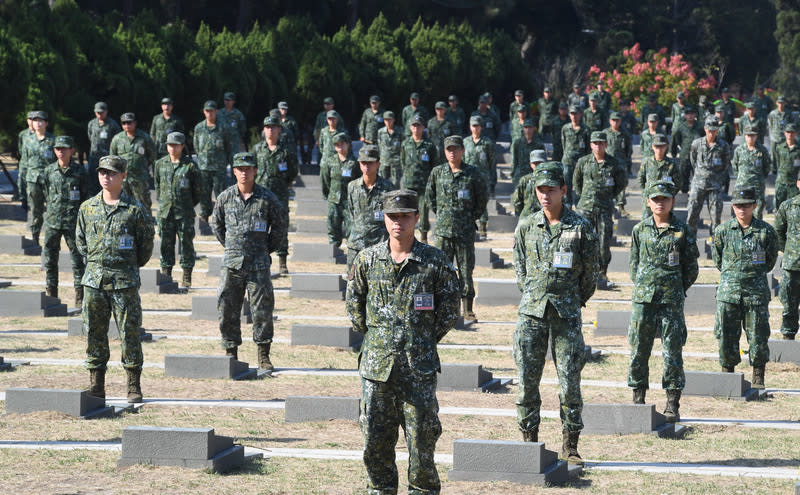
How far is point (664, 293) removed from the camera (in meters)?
12.2

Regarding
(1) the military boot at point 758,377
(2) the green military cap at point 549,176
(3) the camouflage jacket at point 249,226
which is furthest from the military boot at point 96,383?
(1) the military boot at point 758,377

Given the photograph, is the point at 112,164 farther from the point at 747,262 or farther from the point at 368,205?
the point at 747,262

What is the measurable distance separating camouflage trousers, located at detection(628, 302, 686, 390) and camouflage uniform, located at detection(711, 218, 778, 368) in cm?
172

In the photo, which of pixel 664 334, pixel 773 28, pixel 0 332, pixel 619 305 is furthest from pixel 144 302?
pixel 773 28

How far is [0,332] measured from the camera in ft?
55.8

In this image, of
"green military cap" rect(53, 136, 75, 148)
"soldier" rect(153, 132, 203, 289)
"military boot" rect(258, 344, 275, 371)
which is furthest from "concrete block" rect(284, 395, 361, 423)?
"soldier" rect(153, 132, 203, 289)

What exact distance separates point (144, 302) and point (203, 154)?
6416mm

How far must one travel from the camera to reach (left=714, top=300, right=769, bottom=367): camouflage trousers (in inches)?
544

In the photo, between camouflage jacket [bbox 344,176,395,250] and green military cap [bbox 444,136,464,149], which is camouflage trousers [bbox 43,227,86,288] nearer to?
camouflage jacket [bbox 344,176,395,250]

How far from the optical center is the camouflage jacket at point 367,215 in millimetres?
16641

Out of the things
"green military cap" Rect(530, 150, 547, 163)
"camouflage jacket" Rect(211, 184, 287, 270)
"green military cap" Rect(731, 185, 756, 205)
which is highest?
"green military cap" Rect(530, 150, 547, 163)

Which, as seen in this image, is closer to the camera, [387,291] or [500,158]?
[387,291]

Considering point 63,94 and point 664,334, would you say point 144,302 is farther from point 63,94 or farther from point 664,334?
point 63,94

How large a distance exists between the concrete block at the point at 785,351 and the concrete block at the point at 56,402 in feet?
23.2
